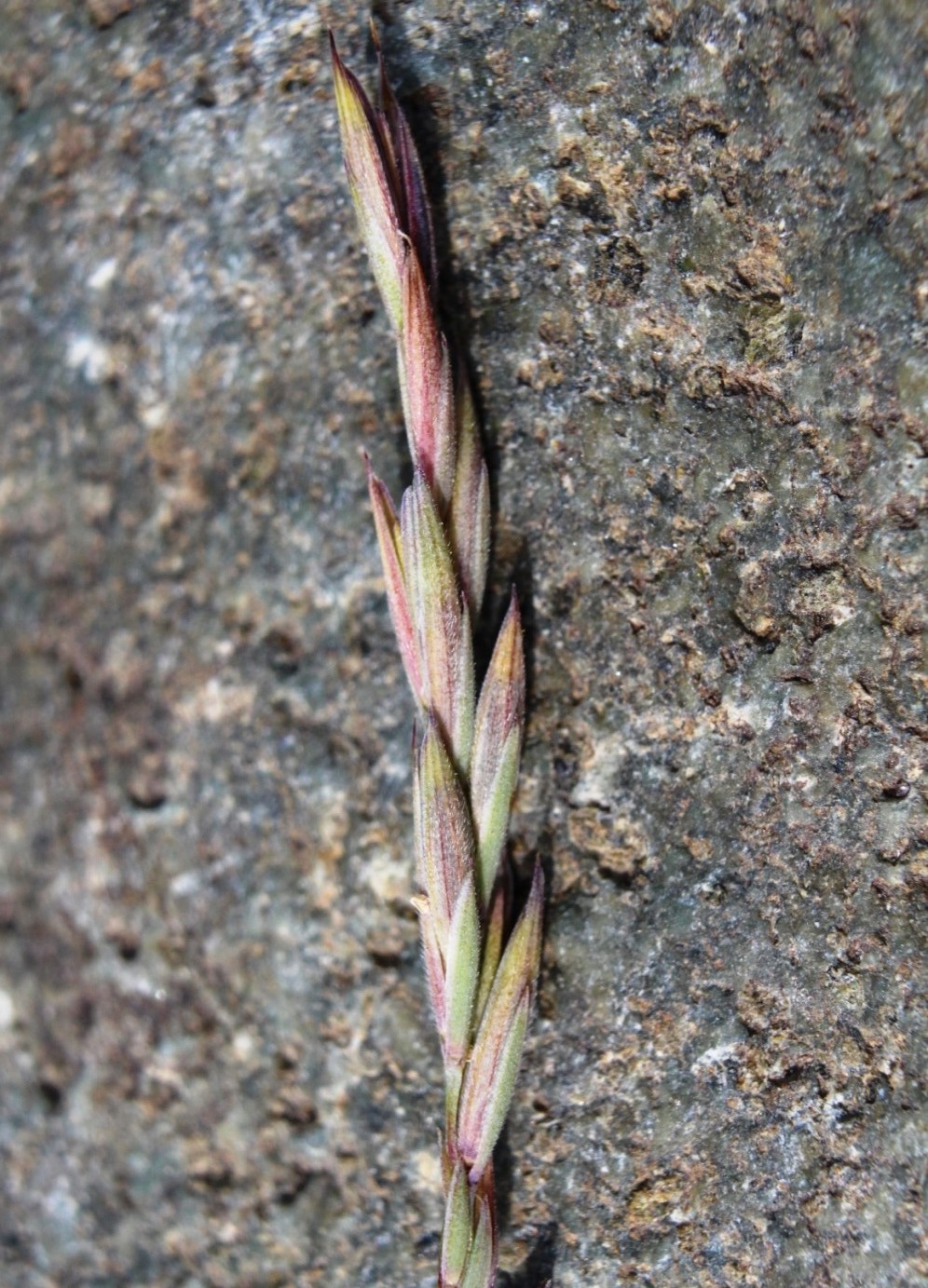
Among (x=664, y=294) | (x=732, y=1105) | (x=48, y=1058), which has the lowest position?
(x=48, y=1058)

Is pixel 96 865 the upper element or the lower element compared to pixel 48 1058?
upper

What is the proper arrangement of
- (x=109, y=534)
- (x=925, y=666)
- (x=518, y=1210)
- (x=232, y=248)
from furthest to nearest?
(x=109, y=534) < (x=232, y=248) < (x=518, y=1210) < (x=925, y=666)

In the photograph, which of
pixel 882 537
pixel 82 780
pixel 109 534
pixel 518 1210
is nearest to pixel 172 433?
pixel 109 534

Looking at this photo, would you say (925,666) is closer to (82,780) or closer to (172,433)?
(172,433)

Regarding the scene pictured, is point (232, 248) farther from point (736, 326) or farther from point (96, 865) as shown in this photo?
point (96, 865)

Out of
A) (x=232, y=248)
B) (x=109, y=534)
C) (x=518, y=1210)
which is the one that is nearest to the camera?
(x=518, y=1210)

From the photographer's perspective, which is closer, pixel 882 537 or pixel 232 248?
pixel 882 537
